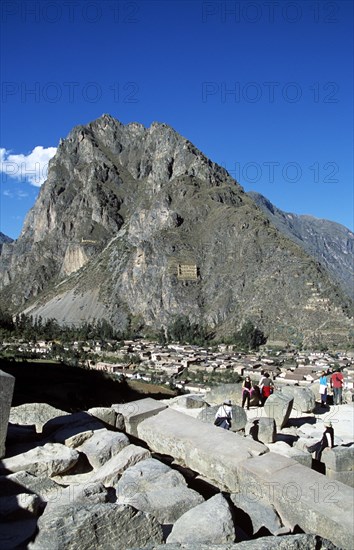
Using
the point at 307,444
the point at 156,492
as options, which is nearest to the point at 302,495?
the point at 156,492

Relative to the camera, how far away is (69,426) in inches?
281

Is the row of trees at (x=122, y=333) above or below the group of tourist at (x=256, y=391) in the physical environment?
below

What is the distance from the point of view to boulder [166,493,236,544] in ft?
13.3

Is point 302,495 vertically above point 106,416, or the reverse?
point 106,416

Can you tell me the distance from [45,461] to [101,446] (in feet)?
2.95

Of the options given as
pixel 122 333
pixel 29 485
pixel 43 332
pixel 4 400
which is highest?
pixel 4 400

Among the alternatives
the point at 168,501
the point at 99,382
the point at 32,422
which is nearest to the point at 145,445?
the point at 32,422

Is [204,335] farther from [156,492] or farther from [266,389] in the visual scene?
[156,492]

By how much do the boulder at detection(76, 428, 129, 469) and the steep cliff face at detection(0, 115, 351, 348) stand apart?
303ft

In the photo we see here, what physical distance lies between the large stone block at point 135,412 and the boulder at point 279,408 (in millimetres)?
2565

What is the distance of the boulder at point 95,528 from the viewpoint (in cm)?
367

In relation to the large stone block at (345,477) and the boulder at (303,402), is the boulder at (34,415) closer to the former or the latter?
the large stone block at (345,477)

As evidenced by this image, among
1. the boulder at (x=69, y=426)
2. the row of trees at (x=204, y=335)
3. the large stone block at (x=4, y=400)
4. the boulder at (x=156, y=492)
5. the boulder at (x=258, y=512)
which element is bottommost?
the row of trees at (x=204, y=335)

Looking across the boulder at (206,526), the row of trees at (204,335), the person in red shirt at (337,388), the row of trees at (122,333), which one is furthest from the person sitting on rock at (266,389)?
the row of trees at (204,335)
